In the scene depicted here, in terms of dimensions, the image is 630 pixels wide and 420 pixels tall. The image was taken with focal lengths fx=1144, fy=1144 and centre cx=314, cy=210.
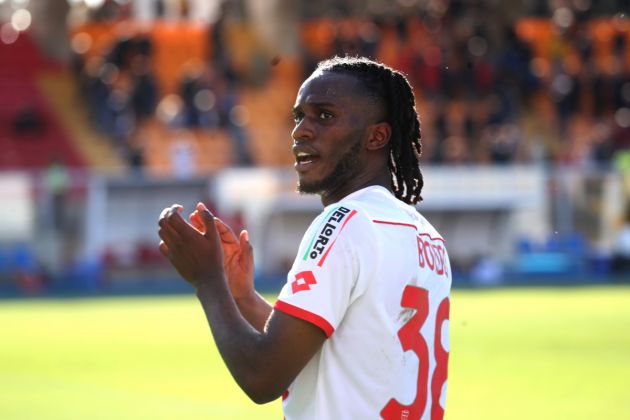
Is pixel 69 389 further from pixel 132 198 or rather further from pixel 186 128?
pixel 186 128

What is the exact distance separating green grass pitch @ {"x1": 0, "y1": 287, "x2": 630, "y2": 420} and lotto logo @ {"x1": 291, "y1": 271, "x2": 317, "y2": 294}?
5944mm

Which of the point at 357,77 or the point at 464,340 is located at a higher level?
the point at 357,77

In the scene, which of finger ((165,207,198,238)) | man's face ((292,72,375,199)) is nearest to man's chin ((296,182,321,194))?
man's face ((292,72,375,199))

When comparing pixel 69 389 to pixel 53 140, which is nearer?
pixel 69 389

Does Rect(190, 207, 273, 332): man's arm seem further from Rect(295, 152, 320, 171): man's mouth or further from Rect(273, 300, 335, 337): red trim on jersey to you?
Rect(273, 300, 335, 337): red trim on jersey

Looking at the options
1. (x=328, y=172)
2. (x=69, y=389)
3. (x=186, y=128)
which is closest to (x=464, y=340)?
(x=69, y=389)

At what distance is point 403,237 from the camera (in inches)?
134

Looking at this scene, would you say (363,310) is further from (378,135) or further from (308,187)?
(378,135)

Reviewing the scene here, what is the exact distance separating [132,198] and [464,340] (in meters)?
12.0

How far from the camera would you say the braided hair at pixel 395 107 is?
3.59 m

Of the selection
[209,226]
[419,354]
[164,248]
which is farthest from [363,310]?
[164,248]

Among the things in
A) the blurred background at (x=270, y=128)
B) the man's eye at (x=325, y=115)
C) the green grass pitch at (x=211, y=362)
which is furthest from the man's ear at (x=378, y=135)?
the blurred background at (x=270, y=128)

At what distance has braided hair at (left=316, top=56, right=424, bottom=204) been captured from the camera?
3.59 metres

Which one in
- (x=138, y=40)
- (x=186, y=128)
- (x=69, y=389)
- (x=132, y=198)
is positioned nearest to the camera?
(x=69, y=389)
